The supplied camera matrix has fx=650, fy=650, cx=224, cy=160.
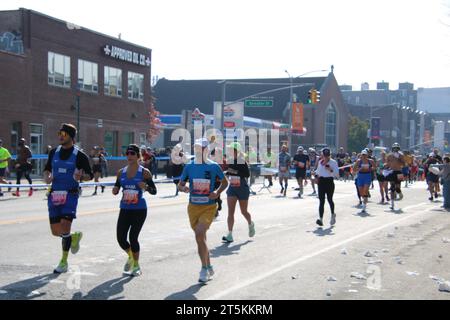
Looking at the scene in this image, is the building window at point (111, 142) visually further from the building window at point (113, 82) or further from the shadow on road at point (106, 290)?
the shadow on road at point (106, 290)

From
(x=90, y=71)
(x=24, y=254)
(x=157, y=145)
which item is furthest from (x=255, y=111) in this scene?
(x=24, y=254)

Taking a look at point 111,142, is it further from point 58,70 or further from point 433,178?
point 433,178

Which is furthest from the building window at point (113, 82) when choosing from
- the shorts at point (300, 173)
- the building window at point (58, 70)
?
the shorts at point (300, 173)

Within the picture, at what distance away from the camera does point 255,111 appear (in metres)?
92.2

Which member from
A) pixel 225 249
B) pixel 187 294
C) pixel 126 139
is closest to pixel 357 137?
pixel 126 139

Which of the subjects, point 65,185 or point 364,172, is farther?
point 364,172

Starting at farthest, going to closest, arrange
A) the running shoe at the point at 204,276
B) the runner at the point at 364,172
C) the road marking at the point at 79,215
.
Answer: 1. the runner at the point at 364,172
2. the road marking at the point at 79,215
3. the running shoe at the point at 204,276

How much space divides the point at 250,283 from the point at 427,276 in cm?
262

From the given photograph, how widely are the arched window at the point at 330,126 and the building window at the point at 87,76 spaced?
58.4m

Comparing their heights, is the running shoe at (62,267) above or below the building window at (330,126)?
below

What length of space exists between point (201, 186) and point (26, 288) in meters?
2.55

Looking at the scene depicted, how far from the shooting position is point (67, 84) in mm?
39812

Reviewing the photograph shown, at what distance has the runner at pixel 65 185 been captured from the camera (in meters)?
8.77

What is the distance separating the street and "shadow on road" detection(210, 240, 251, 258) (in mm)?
17
